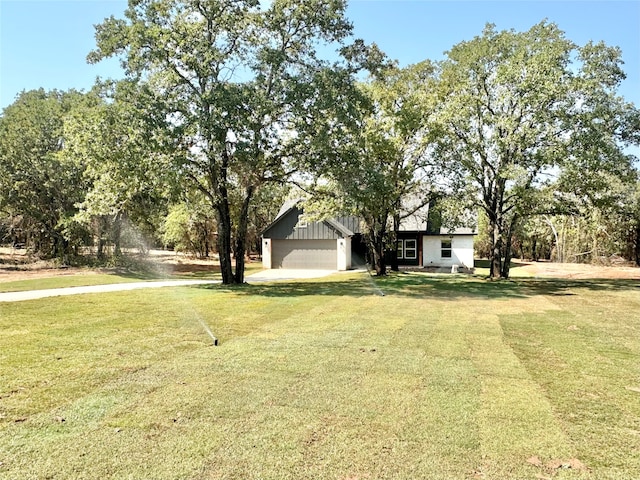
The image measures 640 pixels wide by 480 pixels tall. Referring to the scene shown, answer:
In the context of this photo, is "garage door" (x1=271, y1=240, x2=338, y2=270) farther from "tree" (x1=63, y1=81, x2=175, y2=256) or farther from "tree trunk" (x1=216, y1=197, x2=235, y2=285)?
"tree" (x1=63, y1=81, x2=175, y2=256)

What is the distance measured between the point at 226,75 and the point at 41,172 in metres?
14.2

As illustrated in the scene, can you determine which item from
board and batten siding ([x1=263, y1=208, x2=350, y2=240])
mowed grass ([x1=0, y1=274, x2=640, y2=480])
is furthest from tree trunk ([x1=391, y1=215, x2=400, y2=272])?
mowed grass ([x1=0, y1=274, x2=640, y2=480])

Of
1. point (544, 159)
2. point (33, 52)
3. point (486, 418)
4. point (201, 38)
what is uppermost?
point (201, 38)

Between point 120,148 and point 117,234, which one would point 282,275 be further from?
point 120,148

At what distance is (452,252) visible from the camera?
105ft

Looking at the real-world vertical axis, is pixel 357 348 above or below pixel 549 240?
below

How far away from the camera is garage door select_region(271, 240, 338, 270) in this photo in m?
30.9

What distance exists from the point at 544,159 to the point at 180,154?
568 inches

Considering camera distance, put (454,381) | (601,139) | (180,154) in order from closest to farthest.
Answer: (454,381) < (180,154) < (601,139)

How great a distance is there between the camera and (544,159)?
1870 cm

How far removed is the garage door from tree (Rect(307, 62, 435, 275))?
5219 mm

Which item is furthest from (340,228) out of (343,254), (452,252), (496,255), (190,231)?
(190,231)

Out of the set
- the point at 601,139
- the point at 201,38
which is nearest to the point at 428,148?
the point at 601,139

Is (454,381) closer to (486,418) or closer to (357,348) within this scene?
(486,418)
